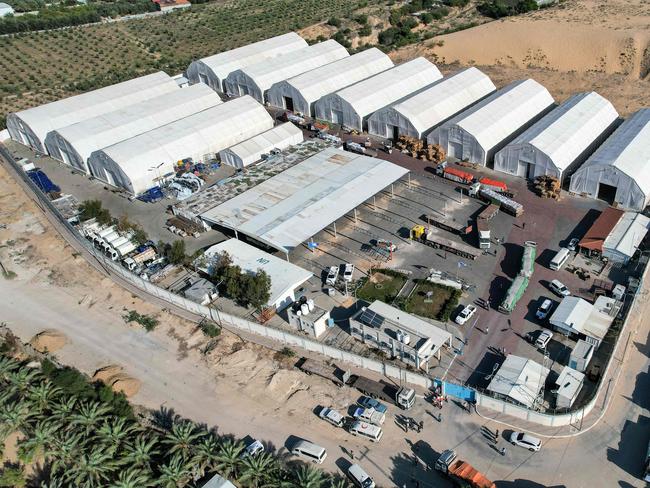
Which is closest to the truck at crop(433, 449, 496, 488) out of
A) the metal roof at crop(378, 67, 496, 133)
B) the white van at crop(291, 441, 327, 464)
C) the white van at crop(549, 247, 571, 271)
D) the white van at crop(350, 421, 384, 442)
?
the white van at crop(350, 421, 384, 442)

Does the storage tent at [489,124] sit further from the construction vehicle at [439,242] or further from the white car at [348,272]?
the white car at [348,272]

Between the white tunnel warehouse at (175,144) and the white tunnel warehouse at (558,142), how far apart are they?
35926mm

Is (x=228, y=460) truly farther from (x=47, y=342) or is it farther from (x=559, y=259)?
(x=559, y=259)

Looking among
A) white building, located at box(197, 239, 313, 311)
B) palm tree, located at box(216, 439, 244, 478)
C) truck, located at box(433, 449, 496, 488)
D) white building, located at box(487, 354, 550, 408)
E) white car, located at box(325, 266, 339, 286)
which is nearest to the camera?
truck, located at box(433, 449, 496, 488)

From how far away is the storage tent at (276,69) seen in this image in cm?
9189

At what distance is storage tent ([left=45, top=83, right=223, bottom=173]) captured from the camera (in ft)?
241

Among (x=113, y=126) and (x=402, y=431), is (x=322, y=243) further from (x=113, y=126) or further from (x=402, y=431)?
(x=113, y=126)

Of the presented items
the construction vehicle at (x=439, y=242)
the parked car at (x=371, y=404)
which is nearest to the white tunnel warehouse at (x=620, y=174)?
the construction vehicle at (x=439, y=242)

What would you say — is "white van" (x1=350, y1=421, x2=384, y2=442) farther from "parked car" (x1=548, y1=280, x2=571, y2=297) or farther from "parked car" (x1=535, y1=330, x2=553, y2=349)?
"parked car" (x1=548, y1=280, x2=571, y2=297)

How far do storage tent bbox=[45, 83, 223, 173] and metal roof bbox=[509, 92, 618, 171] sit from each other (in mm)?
49423

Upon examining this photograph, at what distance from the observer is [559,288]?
48.0 metres

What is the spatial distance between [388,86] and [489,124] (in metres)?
19.8

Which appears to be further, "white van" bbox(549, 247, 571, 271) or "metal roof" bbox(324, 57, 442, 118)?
"metal roof" bbox(324, 57, 442, 118)

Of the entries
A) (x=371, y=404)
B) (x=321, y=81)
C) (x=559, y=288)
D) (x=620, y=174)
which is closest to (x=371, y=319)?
(x=371, y=404)
